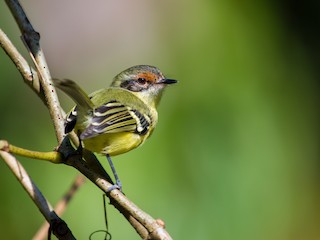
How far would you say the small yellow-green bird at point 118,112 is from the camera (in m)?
2.16

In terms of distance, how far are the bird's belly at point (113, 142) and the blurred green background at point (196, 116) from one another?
2.11 feet

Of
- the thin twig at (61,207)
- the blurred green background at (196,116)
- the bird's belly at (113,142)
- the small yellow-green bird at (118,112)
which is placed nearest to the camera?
the thin twig at (61,207)

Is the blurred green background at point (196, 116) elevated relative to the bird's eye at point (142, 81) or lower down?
lower down

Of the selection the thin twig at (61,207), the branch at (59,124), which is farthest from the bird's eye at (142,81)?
the thin twig at (61,207)

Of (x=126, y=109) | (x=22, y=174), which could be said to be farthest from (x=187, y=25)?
(x=22, y=174)

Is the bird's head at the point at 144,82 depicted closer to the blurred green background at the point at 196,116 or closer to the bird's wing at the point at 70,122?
the blurred green background at the point at 196,116

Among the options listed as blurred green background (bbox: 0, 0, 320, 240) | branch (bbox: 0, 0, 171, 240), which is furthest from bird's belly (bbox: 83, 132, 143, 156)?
blurred green background (bbox: 0, 0, 320, 240)

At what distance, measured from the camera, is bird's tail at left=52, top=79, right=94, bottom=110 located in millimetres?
1740

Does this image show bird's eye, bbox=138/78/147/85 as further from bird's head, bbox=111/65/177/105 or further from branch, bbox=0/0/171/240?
branch, bbox=0/0/171/240

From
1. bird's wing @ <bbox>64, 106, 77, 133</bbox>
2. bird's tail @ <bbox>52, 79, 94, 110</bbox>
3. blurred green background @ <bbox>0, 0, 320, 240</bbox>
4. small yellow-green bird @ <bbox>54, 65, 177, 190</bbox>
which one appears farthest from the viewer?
blurred green background @ <bbox>0, 0, 320, 240</bbox>

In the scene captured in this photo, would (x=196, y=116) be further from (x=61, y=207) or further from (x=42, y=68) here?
(x=61, y=207)

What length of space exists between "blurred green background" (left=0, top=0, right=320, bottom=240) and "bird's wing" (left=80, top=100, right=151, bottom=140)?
55 centimetres

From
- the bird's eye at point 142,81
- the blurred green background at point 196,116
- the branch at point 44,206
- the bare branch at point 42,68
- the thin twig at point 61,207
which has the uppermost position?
the bare branch at point 42,68

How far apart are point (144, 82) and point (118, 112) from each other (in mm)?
499
